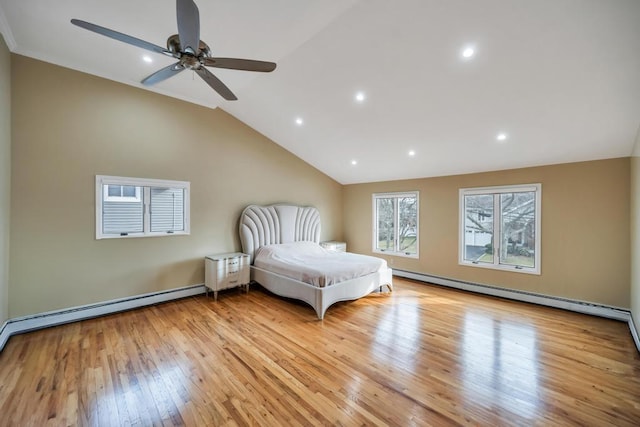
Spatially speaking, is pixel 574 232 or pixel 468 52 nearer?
pixel 468 52

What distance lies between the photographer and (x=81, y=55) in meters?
3.35

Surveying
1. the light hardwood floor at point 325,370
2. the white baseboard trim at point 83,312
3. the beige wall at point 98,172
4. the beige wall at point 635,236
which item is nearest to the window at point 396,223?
the light hardwood floor at point 325,370

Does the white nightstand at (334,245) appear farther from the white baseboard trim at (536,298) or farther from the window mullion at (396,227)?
the white baseboard trim at (536,298)

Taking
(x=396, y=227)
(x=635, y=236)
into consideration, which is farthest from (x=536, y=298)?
(x=396, y=227)

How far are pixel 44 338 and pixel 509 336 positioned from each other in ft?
18.0

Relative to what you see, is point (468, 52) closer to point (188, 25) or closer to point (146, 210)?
point (188, 25)

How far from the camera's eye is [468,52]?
2.78m

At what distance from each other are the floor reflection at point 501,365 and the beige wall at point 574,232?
128cm

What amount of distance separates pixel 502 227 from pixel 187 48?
5302 millimetres

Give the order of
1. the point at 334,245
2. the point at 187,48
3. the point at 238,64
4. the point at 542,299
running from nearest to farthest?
the point at 187,48 → the point at 238,64 → the point at 542,299 → the point at 334,245

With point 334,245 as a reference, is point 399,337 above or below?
below

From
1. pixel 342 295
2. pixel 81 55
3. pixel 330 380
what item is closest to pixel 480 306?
pixel 342 295

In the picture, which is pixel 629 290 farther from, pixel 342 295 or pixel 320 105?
pixel 320 105

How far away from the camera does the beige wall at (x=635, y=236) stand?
3.15m
